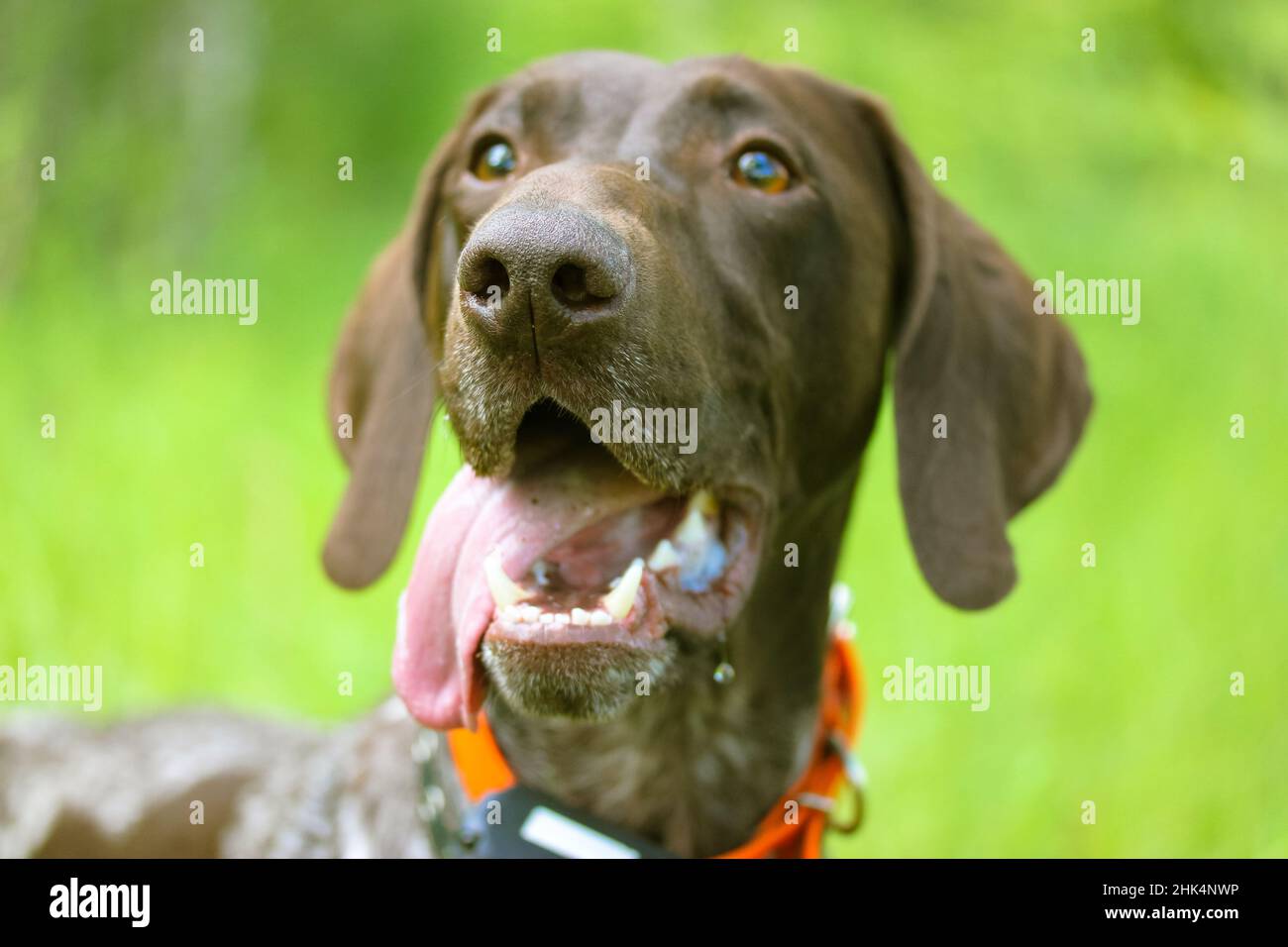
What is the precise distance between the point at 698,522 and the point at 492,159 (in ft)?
3.21

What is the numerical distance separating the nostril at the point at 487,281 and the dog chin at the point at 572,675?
0.63 meters

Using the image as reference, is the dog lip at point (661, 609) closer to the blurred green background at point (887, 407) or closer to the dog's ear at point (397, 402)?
the dog's ear at point (397, 402)

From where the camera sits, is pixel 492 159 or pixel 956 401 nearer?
pixel 492 159

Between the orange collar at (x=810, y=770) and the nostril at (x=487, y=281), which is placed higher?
the nostril at (x=487, y=281)

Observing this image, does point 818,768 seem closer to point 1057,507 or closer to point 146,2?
point 1057,507

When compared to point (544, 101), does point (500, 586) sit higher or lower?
lower

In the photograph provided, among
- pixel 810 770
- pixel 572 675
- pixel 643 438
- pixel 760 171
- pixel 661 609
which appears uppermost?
pixel 760 171

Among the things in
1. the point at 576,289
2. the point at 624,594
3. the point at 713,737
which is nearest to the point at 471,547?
the point at 624,594

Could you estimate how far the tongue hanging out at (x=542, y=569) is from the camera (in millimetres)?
2869

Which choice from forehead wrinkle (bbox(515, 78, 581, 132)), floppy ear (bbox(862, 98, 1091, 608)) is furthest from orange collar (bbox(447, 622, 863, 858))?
forehead wrinkle (bbox(515, 78, 581, 132))

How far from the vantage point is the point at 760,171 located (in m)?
3.35

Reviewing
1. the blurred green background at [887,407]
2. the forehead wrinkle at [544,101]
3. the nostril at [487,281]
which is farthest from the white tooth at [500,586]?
the blurred green background at [887,407]

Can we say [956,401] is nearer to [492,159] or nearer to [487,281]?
Answer: [492,159]

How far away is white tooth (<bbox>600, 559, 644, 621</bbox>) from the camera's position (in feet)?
9.43
